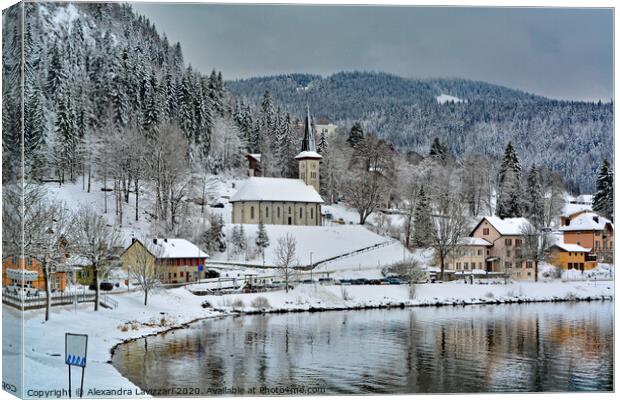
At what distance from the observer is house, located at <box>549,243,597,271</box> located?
36.0 m

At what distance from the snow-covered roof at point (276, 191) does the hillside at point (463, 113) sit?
504 inches

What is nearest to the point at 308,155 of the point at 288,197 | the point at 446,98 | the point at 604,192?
the point at 288,197

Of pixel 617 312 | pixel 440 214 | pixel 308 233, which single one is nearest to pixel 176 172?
pixel 308 233

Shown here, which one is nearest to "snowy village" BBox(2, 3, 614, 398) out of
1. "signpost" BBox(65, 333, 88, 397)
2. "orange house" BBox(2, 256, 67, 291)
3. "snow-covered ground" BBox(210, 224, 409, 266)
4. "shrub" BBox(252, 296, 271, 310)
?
"orange house" BBox(2, 256, 67, 291)

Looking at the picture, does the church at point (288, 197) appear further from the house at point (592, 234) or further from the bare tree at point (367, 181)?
the house at point (592, 234)

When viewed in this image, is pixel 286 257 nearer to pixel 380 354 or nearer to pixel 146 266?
pixel 146 266

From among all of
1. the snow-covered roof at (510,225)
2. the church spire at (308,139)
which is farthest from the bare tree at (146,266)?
the snow-covered roof at (510,225)

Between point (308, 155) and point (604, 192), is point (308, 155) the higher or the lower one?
the higher one

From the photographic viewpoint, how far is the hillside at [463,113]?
28.5 m

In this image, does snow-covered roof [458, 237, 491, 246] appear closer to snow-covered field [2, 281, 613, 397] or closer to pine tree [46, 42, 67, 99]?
snow-covered field [2, 281, 613, 397]

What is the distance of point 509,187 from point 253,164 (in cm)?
1544

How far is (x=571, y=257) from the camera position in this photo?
38.6 meters

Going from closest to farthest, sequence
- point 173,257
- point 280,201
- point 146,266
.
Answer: point 146,266 < point 173,257 < point 280,201

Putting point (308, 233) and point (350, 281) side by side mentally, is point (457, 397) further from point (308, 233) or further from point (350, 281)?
point (308, 233)
